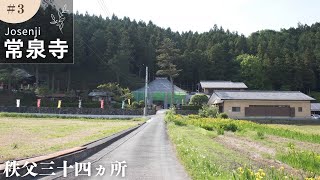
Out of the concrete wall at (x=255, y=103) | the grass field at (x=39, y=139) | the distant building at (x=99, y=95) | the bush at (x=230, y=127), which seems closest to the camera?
the grass field at (x=39, y=139)

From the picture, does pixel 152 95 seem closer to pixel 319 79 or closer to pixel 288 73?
pixel 288 73

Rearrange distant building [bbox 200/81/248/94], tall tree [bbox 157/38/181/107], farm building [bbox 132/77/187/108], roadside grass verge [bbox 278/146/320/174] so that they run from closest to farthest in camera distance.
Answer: roadside grass verge [bbox 278/146/320/174] → distant building [bbox 200/81/248/94] → farm building [bbox 132/77/187/108] → tall tree [bbox 157/38/181/107]

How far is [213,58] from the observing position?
A: 90188 mm

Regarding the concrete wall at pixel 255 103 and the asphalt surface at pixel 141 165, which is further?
the concrete wall at pixel 255 103

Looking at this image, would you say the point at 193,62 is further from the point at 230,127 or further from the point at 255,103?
the point at 230,127

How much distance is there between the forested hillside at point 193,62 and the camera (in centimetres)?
8025

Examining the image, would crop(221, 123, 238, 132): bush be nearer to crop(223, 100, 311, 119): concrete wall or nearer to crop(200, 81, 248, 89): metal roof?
crop(223, 100, 311, 119): concrete wall

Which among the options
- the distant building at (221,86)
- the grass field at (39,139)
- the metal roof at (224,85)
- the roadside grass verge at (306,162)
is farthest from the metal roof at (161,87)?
the roadside grass verge at (306,162)

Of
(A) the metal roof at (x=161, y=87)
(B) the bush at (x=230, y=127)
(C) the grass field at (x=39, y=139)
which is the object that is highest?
(A) the metal roof at (x=161, y=87)

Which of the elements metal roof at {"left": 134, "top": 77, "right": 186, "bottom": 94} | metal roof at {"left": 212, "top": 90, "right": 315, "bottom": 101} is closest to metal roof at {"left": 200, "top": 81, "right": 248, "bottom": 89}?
metal roof at {"left": 134, "top": 77, "right": 186, "bottom": 94}

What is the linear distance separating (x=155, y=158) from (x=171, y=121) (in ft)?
80.2

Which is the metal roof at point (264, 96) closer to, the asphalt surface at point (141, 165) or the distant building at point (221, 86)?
the distant building at point (221, 86)

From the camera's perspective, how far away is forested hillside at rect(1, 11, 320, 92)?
80.2m

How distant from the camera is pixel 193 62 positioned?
9062 centimetres
